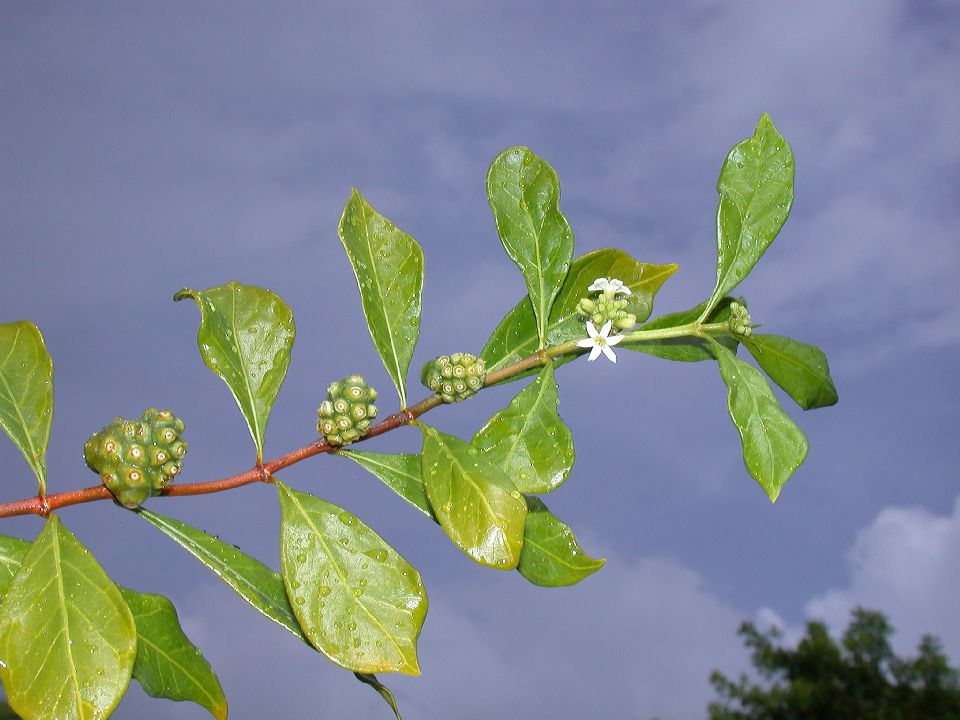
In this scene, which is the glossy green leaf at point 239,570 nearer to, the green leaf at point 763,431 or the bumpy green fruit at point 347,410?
the bumpy green fruit at point 347,410

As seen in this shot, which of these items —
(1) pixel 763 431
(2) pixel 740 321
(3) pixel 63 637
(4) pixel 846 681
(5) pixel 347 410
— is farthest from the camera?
(4) pixel 846 681

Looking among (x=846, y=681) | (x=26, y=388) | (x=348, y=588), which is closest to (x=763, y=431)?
(x=348, y=588)

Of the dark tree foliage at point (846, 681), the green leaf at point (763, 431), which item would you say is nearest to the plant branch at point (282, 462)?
the green leaf at point (763, 431)

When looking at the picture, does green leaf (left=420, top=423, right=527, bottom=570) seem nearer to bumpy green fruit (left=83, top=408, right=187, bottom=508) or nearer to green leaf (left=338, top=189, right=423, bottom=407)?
green leaf (left=338, top=189, right=423, bottom=407)

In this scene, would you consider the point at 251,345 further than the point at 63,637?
Yes

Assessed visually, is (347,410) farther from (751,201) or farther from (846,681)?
(846,681)
